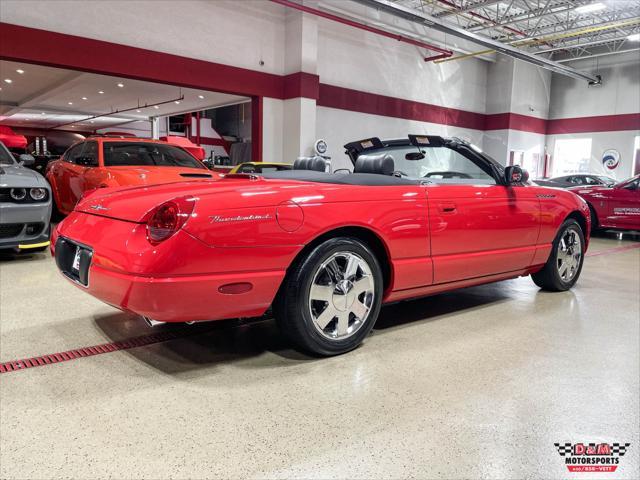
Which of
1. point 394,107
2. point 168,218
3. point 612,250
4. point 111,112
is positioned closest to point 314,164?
point 168,218

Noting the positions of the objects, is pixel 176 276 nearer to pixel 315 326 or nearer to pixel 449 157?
pixel 315 326

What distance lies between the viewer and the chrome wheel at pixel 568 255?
149 inches

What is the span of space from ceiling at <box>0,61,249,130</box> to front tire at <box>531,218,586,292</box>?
30.6 ft

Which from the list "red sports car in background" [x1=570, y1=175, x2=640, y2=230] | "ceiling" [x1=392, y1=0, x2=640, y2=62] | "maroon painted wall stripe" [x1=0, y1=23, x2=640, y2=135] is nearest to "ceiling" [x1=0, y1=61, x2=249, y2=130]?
"maroon painted wall stripe" [x1=0, y1=23, x2=640, y2=135]

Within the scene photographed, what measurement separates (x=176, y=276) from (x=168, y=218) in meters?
0.24

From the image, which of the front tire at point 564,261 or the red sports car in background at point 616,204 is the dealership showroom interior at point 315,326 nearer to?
the front tire at point 564,261

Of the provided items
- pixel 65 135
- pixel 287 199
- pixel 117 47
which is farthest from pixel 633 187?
pixel 65 135

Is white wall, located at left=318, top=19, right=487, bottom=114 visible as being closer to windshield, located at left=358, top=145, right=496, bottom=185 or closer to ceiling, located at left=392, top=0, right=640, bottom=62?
ceiling, located at left=392, top=0, right=640, bottom=62

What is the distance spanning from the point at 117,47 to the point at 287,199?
8270mm

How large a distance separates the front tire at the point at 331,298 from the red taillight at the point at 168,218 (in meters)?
0.56

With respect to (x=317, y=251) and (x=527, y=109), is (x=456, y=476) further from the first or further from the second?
(x=527, y=109)

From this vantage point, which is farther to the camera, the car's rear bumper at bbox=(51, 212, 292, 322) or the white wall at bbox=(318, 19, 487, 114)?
the white wall at bbox=(318, 19, 487, 114)

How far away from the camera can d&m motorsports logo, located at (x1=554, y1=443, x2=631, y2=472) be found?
1.54 m

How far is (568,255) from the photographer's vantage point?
3.88m
